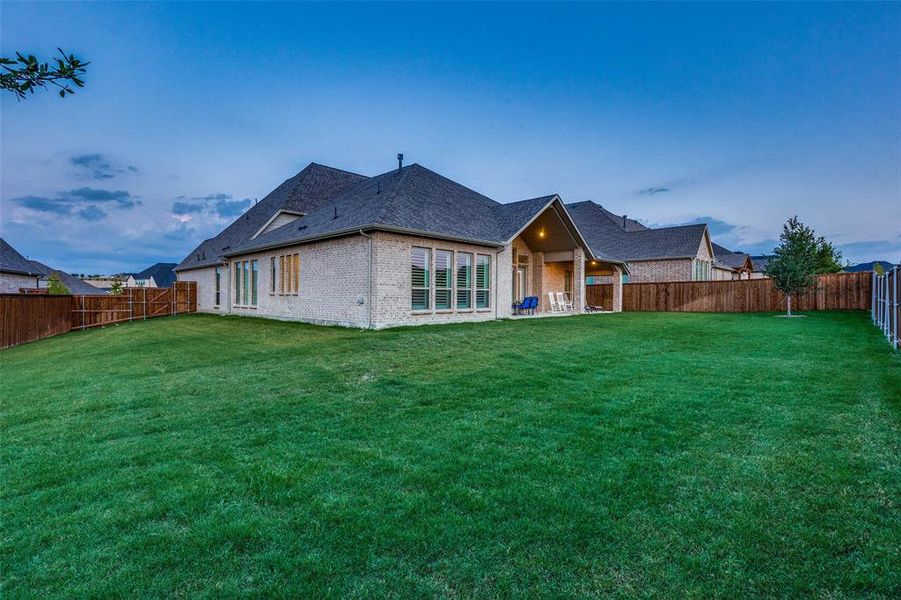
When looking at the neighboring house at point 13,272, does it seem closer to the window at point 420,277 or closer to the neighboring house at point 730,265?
the window at point 420,277

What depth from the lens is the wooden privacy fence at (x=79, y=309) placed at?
16672 millimetres

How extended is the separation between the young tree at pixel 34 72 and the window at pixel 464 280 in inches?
558

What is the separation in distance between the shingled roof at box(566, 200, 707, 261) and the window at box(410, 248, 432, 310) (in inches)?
638

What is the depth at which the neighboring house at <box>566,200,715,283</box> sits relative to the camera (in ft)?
102

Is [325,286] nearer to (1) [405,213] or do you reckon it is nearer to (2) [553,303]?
(1) [405,213]

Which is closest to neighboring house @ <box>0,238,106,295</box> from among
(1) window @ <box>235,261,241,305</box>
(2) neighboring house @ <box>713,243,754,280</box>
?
(1) window @ <box>235,261,241,305</box>

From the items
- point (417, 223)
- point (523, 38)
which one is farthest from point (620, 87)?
point (417, 223)

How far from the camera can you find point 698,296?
26.1m

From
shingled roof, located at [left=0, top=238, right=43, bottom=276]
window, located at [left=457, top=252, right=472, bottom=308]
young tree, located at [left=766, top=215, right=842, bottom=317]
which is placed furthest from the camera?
shingled roof, located at [left=0, top=238, right=43, bottom=276]

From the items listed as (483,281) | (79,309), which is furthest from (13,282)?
(483,281)

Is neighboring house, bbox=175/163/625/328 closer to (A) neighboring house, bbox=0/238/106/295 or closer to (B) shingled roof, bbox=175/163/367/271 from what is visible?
(B) shingled roof, bbox=175/163/367/271

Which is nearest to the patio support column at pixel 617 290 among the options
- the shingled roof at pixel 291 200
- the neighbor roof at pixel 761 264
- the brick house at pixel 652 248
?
the brick house at pixel 652 248

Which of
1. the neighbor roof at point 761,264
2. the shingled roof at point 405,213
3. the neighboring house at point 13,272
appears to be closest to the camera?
the shingled roof at point 405,213

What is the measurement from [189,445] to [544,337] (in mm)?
9099
